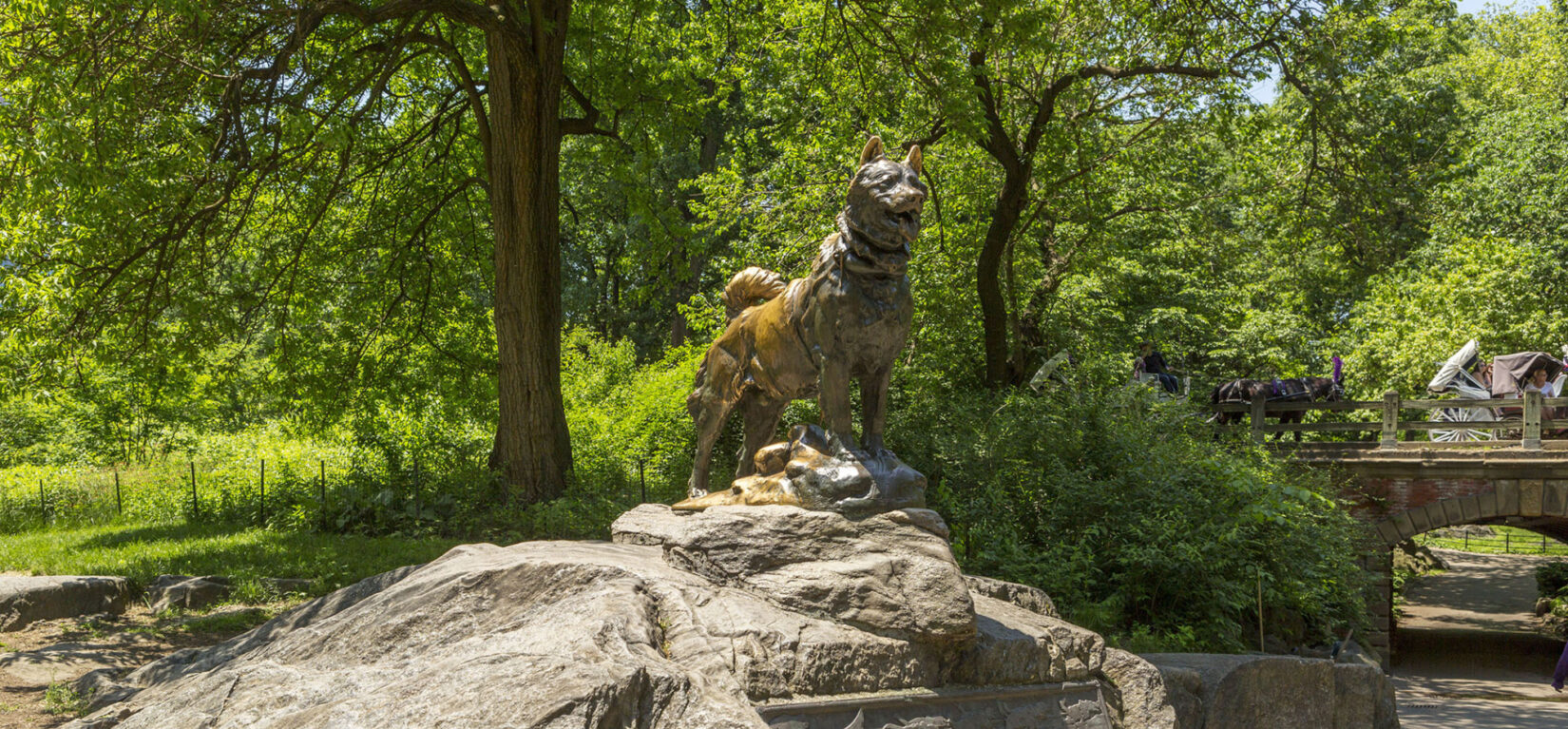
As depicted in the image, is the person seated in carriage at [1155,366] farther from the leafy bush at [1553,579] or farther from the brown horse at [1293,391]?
the leafy bush at [1553,579]

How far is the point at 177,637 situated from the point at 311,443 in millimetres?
9566

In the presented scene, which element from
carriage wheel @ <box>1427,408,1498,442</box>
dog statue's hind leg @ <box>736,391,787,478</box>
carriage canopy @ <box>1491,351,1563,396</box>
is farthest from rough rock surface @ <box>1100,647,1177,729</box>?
carriage canopy @ <box>1491,351,1563,396</box>

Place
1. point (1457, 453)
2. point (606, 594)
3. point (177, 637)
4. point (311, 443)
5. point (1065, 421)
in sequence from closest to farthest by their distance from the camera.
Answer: point (606, 594)
point (177, 637)
point (1065, 421)
point (1457, 453)
point (311, 443)

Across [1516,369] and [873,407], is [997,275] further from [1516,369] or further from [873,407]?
[873,407]

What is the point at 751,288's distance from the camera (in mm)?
A: 6594

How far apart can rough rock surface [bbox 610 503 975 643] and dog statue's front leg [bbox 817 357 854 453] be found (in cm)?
47

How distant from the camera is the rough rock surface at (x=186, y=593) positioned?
9656 millimetres

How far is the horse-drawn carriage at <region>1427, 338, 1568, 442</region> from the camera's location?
15375 mm

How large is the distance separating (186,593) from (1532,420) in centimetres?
1601

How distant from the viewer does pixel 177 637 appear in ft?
28.0

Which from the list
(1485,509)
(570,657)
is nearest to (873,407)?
(570,657)

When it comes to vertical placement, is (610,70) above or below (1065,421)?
above

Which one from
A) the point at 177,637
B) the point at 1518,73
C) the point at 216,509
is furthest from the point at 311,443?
the point at 1518,73

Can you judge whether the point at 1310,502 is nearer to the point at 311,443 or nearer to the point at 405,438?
the point at 405,438
